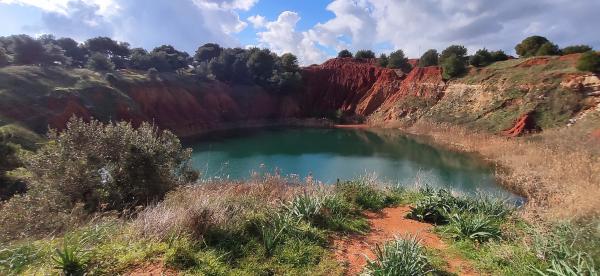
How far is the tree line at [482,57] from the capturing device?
1241 inches

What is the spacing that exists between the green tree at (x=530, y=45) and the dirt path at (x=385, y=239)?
141 ft

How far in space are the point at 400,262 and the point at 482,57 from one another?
45722 millimetres

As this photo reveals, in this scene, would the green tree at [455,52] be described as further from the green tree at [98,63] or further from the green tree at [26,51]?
the green tree at [26,51]

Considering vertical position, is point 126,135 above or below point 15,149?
above

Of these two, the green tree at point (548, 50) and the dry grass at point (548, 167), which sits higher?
the green tree at point (548, 50)

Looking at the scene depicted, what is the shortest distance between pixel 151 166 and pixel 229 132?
32.3m

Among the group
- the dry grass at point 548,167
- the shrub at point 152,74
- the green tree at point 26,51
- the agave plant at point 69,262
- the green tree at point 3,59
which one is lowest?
the dry grass at point 548,167

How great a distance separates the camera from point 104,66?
41.5 metres

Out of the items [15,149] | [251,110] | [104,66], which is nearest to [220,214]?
[15,149]

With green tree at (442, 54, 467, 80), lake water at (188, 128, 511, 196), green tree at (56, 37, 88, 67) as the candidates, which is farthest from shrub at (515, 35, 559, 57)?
green tree at (56, 37, 88, 67)

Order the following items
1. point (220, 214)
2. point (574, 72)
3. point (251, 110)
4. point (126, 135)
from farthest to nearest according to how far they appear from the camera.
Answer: point (251, 110) → point (574, 72) → point (126, 135) → point (220, 214)

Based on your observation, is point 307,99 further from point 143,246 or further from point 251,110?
point 143,246

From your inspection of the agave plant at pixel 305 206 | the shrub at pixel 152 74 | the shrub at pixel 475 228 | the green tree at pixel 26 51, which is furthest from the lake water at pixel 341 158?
the green tree at pixel 26 51

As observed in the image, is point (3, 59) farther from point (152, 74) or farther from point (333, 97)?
point (333, 97)
